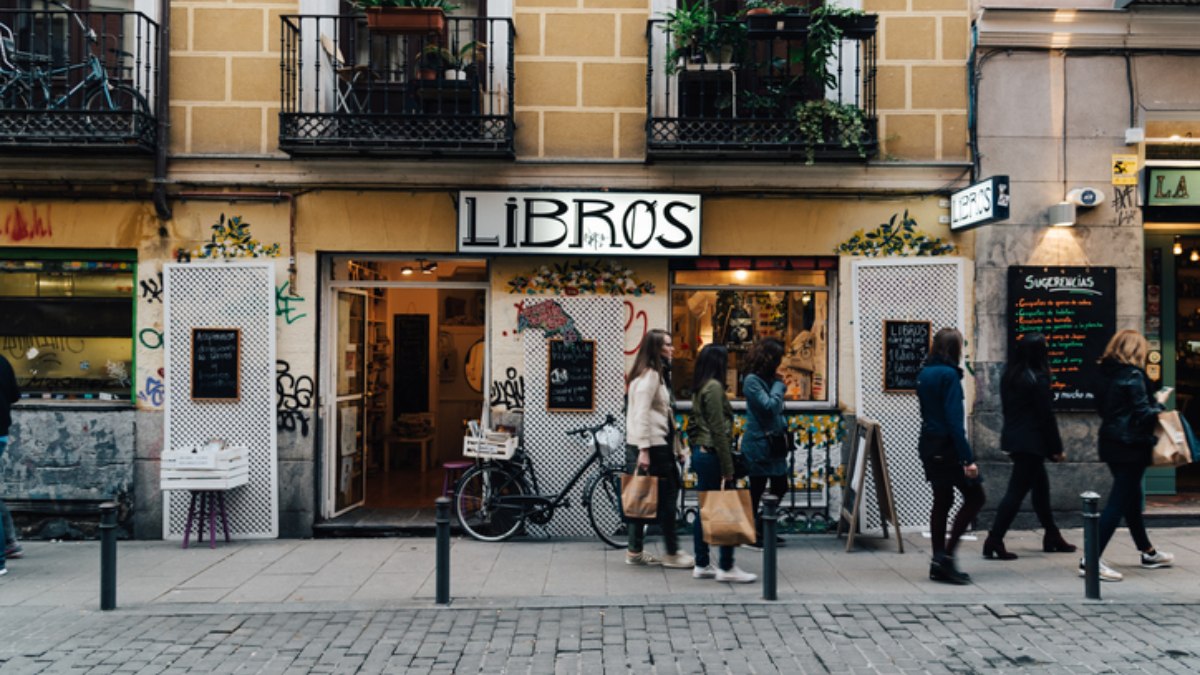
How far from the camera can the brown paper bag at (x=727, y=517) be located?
6.93 m

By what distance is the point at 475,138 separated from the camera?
892 cm

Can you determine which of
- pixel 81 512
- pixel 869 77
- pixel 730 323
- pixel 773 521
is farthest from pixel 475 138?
pixel 81 512

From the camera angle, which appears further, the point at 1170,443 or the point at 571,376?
the point at 571,376

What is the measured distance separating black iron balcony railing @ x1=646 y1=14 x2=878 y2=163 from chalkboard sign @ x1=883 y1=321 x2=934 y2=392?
173 cm

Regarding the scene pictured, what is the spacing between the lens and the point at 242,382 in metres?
9.20

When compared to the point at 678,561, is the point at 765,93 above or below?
above

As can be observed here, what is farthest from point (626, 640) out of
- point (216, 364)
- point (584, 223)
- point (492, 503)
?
point (216, 364)

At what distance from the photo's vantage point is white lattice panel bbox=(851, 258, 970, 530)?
364 inches

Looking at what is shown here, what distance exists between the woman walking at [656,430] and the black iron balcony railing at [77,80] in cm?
525

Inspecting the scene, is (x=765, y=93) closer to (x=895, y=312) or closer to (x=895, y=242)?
(x=895, y=242)

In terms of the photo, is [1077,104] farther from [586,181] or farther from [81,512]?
[81,512]

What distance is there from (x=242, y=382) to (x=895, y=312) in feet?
21.2

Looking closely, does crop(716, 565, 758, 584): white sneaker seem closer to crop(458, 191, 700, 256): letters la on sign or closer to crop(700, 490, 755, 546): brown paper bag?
crop(700, 490, 755, 546): brown paper bag

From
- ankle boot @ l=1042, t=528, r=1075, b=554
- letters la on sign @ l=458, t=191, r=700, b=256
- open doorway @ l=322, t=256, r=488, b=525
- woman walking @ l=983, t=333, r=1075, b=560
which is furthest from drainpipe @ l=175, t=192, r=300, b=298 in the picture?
ankle boot @ l=1042, t=528, r=1075, b=554
